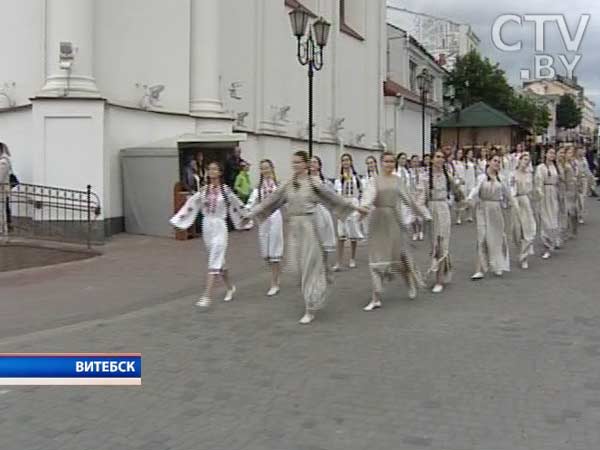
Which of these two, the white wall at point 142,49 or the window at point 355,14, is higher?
the window at point 355,14

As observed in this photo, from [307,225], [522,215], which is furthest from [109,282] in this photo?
[522,215]

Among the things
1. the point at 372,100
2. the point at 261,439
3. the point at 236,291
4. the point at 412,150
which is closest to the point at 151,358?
the point at 261,439

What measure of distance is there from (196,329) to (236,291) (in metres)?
2.77

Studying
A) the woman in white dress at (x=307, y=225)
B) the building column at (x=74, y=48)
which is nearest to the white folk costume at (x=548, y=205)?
the woman in white dress at (x=307, y=225)

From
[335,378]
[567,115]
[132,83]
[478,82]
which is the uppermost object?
[567,115]

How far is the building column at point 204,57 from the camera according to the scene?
21.0m

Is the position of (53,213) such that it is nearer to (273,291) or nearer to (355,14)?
(273,291)

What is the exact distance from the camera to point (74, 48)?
1738cm

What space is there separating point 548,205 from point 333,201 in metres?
7.22

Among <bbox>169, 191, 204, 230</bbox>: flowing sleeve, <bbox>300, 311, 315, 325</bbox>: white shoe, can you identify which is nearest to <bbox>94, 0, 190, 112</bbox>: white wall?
<bbox>169, 191, 204, 230</bbox>: flowing sleeve

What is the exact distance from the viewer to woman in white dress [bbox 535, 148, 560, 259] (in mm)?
15359

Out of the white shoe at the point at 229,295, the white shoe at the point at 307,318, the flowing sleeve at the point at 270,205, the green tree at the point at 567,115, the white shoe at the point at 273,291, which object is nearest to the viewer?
the white shoe at the point at 307,318

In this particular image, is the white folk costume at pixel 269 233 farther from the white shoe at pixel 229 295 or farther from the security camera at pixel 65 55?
the security camera at pixel 65 55

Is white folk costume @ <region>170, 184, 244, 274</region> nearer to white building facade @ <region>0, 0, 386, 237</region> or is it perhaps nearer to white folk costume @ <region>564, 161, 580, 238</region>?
white building facade @ <region>0, 0, 386, 237</region>
